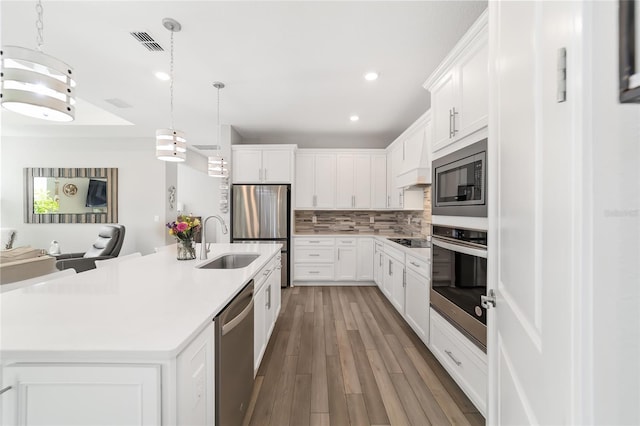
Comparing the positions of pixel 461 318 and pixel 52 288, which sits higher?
pixel 52 288

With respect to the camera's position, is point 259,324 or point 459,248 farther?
point 259,324

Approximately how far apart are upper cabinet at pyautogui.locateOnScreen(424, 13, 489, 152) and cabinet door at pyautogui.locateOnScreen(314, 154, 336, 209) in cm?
261

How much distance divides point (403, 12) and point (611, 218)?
2119mm

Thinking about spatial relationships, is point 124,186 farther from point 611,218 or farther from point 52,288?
point 611,218

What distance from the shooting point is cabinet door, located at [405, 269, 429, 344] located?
2.35 metres

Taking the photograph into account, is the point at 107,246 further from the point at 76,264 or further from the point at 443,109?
the point at 443,109

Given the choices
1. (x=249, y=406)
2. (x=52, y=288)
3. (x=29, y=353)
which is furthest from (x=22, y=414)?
(x=249, y=406)

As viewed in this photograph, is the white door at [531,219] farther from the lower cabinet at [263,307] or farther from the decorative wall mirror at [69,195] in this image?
the decorative wall mirror at [69,195]

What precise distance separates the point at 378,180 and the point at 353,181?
1.49 feet

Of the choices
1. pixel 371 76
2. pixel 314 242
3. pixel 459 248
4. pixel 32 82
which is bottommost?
pixel 314 242

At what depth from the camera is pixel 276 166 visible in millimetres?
4457

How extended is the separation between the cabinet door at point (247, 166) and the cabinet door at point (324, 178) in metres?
1.02

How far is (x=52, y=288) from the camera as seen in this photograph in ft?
4.41

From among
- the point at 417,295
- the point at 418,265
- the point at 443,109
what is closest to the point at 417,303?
the point at 417,295
